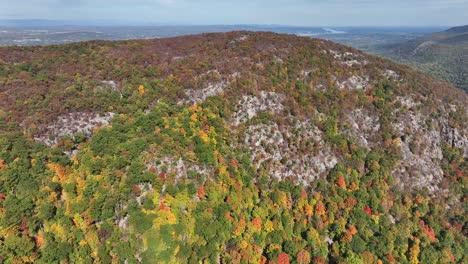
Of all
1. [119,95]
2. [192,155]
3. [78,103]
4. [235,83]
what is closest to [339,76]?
[235,83]

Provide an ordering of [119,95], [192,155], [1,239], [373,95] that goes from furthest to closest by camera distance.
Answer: [373,95], [119,95], [192,155], [1,239]

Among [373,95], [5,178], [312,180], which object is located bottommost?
[312,180]

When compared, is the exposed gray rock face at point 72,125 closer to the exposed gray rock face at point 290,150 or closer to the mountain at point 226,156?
the mountain at point 226,156

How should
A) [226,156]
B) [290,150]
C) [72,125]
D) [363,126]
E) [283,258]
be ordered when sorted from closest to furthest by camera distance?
1. [283,258]
2. [72,125]
3. [226,156]
4. [290,150]
5. [363,126]

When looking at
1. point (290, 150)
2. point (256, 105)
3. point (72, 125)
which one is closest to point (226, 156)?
point (290, 150)

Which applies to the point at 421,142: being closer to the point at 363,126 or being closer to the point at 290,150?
the point at 363,126

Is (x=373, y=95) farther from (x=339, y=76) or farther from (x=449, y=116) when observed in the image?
(x=449, y=116)

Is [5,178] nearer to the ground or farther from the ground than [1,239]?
farther from the ground
